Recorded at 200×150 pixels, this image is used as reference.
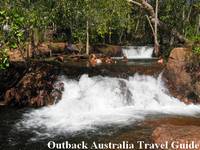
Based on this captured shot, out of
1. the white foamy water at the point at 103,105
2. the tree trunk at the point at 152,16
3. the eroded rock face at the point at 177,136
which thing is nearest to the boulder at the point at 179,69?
the white foamy water at the point at 103,105

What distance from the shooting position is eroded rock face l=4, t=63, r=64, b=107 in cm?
2239

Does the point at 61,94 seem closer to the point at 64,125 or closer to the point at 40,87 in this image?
the point at 40,87

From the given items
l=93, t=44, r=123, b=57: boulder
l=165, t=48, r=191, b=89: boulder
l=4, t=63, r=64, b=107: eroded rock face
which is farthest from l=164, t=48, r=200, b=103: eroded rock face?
l=93, t=44, r=123, b=57: boulder

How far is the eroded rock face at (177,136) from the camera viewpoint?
1209 cm

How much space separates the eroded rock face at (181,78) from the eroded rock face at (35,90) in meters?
7.11

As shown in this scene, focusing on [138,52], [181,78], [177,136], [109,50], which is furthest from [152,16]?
[177,136]

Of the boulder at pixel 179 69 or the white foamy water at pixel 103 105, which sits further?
the boulder at pixel 179 69

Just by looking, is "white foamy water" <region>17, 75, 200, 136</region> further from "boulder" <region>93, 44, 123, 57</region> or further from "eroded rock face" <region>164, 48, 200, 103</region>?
"boulder" <region>93, 44, 123, 57</region>

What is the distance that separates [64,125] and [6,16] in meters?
7.33

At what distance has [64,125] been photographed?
18.0m

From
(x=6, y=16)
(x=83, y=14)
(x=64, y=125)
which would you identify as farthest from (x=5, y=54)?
(x=83, y=14)

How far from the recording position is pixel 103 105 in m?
22.3

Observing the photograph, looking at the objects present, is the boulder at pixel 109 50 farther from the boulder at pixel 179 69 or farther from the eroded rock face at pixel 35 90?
the eroded rock face at pixel 35 90

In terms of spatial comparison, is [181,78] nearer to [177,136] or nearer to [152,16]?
[177,136]
